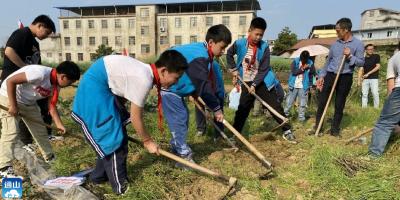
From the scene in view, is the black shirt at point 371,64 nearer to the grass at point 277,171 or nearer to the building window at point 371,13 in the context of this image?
the grass at point 277,171

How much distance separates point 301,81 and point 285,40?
33796mm

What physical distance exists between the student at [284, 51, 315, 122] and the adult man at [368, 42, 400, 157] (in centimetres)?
260

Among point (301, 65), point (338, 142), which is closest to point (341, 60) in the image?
point (338, 142)

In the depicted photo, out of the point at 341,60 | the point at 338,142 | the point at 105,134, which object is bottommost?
the point at 338,142

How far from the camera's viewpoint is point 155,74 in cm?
287

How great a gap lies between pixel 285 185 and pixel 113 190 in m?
1.73

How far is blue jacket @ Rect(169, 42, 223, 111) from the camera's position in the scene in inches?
148

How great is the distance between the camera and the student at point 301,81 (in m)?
6.79

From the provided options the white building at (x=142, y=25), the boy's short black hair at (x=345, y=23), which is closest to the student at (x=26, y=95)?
the boy's short black hair at (x=345, y=23)

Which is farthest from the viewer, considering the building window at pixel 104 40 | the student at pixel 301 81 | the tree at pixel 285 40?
the building window at pixel 104 40

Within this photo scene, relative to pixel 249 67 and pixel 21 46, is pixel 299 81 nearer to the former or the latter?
pixel 249 67

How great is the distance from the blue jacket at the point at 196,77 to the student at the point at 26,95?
1.10m

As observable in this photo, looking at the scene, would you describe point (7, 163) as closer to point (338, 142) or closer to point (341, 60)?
point (338, 142)

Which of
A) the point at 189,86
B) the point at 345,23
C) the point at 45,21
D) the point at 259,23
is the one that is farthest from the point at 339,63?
the point at 45,21
